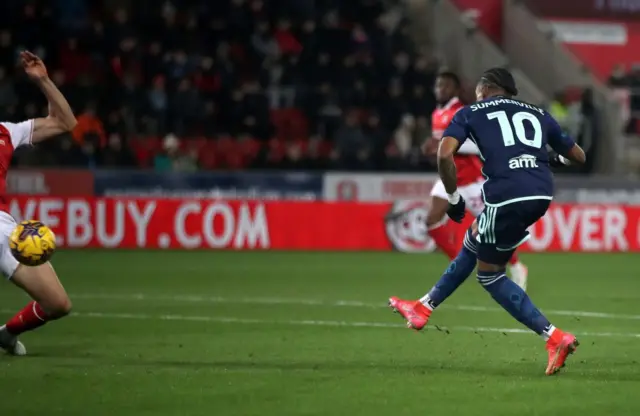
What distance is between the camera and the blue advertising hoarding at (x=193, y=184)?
22.6 meters

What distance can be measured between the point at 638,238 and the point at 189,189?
808 centimetres

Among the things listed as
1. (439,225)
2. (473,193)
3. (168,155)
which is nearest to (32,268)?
(439,225)

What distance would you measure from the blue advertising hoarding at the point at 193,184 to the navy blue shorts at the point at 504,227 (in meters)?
14.0

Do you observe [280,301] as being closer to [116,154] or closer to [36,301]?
[36,301]

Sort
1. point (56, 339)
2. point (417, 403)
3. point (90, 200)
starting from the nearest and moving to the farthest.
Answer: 1. point (417, 403)
2. point (56, 339)
3. point (90, 200)

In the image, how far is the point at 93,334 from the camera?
10977mm

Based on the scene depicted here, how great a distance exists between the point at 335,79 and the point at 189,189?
13.7 ft

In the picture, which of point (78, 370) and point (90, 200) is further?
point (90, 200)

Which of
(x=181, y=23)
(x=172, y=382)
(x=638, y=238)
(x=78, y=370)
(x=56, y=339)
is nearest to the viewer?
(x=172, y=382)

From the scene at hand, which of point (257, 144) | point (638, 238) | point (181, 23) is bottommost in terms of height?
point (638, 238)

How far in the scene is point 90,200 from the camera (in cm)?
2150

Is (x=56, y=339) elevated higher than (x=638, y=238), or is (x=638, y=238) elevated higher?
(x=56, y=339)

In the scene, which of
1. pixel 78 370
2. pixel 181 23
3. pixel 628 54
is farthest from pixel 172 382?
pixel 628 54

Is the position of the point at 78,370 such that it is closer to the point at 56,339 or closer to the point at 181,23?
the point at 56,339
